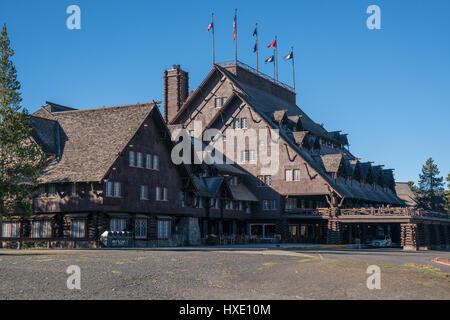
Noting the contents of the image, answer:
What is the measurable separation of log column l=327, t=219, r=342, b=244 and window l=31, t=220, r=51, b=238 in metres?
29.2

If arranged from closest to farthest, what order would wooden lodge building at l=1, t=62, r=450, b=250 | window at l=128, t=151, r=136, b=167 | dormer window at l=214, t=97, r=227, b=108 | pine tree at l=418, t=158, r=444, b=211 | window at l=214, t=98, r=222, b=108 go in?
1. wooden lodge building at l=1, t=62, r=450, b=250
2. window at l=128, t=151, r=136, b=167
3. dormer window at l=214, t=97, r=227, b=108
4. window at l=214, t=98, r=222, b=108
5. pine tree at l=418, t=158, r=444, b=211

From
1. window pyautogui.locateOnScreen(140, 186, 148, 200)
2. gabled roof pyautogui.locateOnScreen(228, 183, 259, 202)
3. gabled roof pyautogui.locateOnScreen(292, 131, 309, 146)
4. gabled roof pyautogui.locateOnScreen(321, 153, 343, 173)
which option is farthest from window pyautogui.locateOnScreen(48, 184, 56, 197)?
gabled roof pyautogui.locateOnScreen(321, 153, 343, 173)

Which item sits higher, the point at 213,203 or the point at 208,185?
the point at 208,185

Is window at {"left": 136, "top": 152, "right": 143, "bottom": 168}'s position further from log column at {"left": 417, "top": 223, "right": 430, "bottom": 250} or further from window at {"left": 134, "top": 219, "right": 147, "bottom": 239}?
log column at {"left": 417, "top": 223, "right": 430, "bottom": 250}

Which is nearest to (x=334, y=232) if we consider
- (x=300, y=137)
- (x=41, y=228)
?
(x=300, y=137)

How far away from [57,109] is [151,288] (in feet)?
133

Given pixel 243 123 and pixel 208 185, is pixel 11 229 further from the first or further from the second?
pixel 243 123

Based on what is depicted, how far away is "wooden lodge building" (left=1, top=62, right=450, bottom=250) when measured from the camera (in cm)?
4059

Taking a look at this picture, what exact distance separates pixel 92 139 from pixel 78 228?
23.9 ft

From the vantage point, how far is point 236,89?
66.1m

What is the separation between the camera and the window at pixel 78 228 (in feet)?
131

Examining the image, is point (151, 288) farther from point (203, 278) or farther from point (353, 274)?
point (353, 274)

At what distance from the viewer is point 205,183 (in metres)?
53.1

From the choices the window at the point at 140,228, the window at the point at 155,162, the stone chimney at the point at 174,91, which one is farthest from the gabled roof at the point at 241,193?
the stone chimney at the point at 174,91
